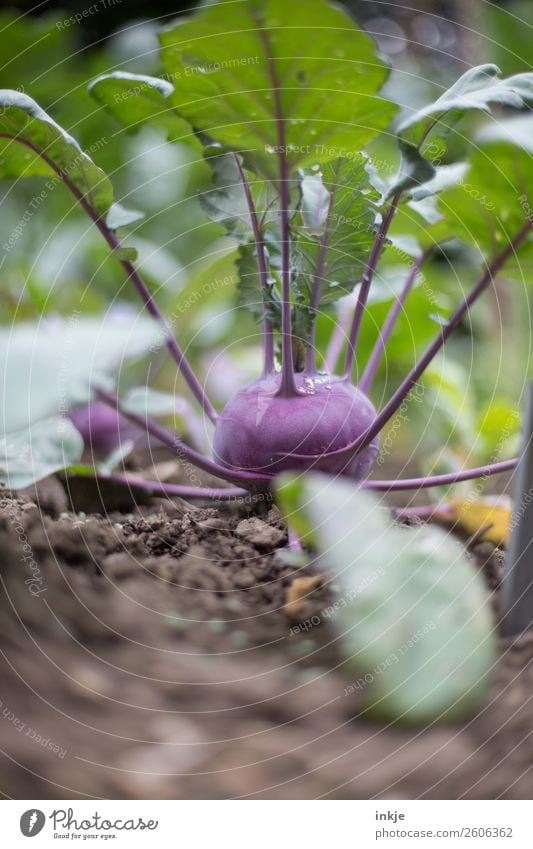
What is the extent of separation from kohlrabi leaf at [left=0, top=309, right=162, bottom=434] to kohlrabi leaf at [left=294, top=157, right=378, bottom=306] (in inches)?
3.9

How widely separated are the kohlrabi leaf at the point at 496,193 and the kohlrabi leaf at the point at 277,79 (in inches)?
2.0

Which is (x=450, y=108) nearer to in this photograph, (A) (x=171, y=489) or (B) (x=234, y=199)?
(B) (x=234, y=199)

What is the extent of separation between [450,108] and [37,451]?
30cm

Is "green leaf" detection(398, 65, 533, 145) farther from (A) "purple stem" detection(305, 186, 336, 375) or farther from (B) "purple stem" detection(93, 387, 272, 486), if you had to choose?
(B) "purple stem" detection(93, 387, 272, 486)

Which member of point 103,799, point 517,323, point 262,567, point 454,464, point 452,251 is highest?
point 517,323

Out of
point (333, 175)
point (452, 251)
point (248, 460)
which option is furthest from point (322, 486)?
point (452, 251)

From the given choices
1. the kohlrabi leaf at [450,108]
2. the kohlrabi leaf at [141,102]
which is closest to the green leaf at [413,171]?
the kohlrabi leaf at [450,108]

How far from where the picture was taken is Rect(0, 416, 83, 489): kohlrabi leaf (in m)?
0.40

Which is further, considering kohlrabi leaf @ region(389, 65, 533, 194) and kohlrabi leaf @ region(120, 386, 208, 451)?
kohlrabi leaf @ region(120, 386, 208, 451)

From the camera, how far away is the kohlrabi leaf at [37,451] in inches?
15.6

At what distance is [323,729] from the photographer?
296 mm

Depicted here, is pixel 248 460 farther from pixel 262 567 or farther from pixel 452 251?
pixel 452 251

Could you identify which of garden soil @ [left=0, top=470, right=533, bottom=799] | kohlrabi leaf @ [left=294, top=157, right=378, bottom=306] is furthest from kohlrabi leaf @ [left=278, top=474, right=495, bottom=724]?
kohlrabi leaf @ [left=294, top=157, right=378, bottom=306]

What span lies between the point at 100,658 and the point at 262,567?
93 millimetres
